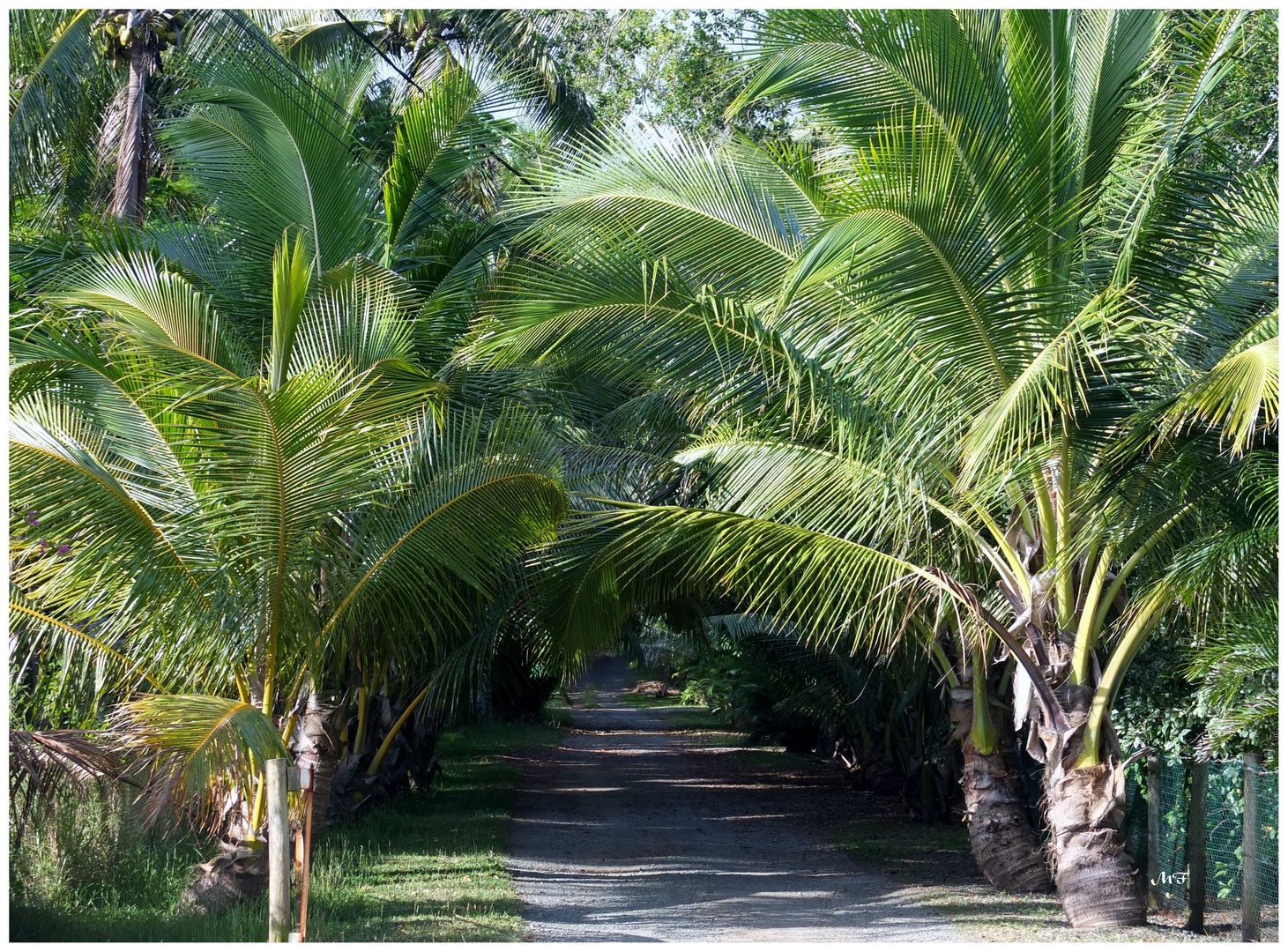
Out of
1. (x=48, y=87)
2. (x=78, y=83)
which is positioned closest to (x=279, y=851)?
(x=48, y=87)

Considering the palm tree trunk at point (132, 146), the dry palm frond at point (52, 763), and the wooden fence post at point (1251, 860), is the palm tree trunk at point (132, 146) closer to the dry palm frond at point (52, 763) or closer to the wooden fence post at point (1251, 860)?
→ the dry palm frond at point (52, 763)

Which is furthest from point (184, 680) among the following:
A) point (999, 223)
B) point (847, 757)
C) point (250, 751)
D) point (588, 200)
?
point (847, 757)

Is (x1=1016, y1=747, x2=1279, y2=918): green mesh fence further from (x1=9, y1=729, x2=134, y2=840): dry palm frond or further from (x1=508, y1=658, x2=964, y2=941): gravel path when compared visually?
(x1=9, y1=729, x2=134, y2=840): dry palm frond

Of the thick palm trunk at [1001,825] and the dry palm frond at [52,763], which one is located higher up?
the dry palm frond at [52,763]

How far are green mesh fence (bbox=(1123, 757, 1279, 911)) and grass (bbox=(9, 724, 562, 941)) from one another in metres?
4.59

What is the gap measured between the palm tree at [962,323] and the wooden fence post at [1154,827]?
85 centimetres

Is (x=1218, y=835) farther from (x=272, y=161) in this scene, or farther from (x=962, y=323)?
(x=272, y=161)

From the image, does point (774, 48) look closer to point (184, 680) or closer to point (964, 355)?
point (964, 355)

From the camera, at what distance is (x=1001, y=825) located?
8570mm

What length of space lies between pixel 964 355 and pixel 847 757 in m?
11.4

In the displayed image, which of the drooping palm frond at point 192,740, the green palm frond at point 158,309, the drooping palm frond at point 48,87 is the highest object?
the drooping palm frond at point 48,87

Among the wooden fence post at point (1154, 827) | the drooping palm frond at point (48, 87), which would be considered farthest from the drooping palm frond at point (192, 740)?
the drooping palm frond at point (48, 87)

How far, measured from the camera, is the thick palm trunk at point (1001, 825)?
852cm

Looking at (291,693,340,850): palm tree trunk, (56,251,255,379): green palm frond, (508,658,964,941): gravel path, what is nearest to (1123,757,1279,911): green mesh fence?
(508,658,964,941): gravel path
